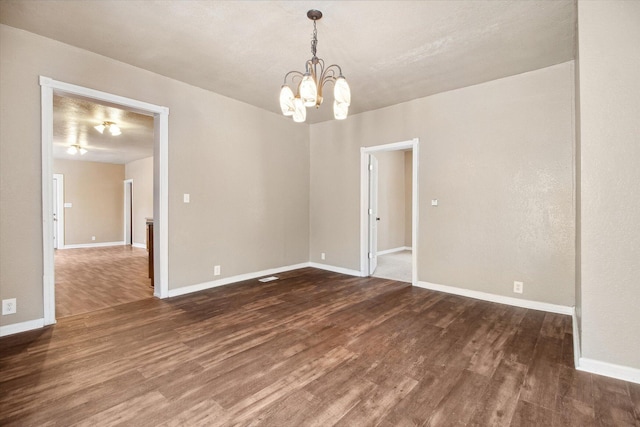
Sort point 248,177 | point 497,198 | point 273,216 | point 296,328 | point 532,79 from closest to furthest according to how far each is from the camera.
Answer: point 296,328, point 532,79, point 497,198, point 248,177, point 273,216

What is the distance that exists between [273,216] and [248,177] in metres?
0.83

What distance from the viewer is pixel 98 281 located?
186 inches

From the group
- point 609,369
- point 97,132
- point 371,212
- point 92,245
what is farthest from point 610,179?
point 92,245

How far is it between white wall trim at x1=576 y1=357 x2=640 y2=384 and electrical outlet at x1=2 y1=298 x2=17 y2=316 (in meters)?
4.79

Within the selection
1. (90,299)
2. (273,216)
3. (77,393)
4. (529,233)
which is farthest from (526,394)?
(90,299)

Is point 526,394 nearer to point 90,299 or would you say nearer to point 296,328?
point 296,328

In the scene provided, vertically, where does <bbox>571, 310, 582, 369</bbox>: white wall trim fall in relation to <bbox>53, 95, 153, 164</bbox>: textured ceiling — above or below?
below

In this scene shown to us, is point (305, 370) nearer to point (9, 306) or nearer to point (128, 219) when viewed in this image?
point (9, 306)

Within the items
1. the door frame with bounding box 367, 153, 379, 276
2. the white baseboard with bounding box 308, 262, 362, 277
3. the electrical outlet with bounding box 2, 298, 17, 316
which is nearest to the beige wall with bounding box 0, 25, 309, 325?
the electrical outlet with bounding box 2, 298, 17, 316

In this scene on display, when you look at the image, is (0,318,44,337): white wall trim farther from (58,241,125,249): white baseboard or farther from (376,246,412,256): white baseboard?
(58,241,125,249): white baseboard

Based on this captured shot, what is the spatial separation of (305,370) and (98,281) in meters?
4.30

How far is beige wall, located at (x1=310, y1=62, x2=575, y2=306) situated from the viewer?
10.9 ft

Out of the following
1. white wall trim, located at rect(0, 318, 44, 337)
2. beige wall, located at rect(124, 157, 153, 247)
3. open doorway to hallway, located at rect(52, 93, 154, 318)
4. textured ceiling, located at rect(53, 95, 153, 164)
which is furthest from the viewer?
beige wall, located at rect(124, 157, 153, 247)

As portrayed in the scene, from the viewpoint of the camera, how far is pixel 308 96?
2.30 m
